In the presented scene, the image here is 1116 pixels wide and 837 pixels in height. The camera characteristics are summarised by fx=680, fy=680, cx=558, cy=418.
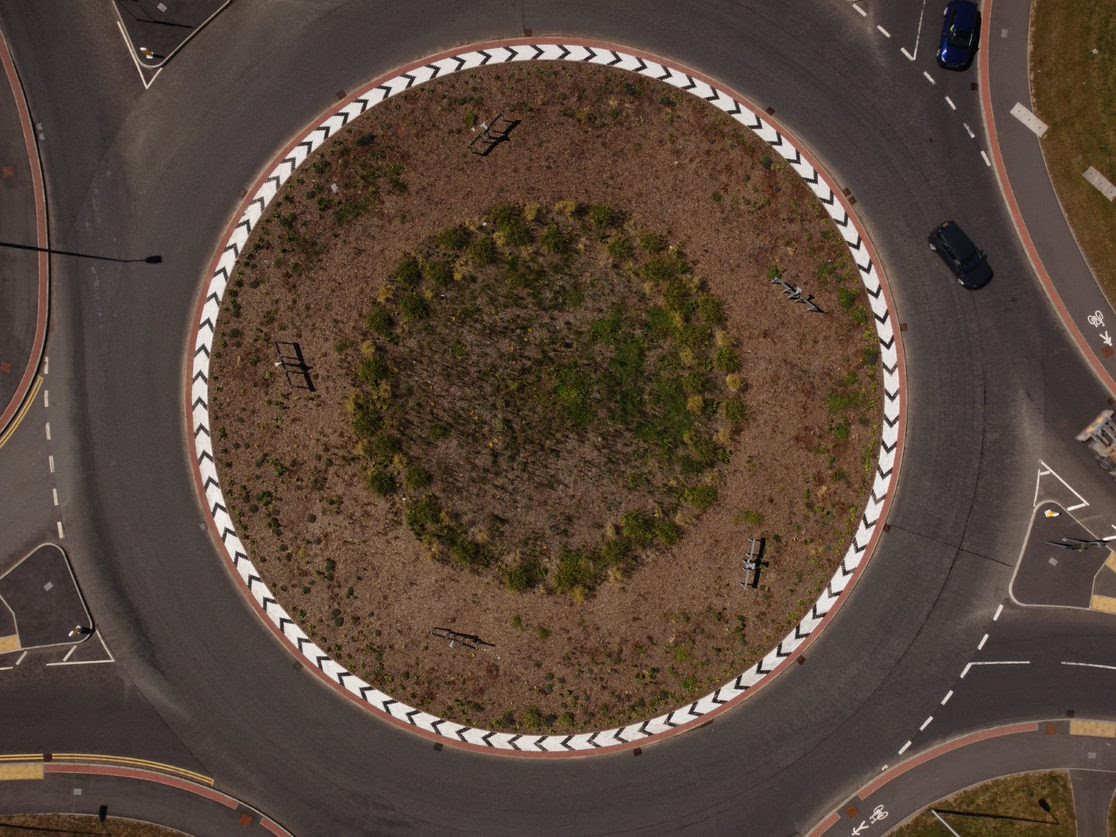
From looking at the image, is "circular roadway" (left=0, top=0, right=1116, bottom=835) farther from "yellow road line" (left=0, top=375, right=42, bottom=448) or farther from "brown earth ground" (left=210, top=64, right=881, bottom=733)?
"brown earth ground" (left=210, top=64, right=881, bottom=733)

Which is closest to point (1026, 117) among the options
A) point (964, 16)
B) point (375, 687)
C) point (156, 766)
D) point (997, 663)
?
point (964, 16)

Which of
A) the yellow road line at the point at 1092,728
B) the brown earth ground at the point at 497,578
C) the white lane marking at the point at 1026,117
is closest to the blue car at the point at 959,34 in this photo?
the white lane marking at the point at 1026,117

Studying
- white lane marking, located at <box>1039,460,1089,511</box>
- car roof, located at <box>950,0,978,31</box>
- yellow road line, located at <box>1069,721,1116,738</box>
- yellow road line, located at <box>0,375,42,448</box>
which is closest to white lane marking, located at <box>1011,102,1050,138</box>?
car roof, located at <box>950,0,978,31</box>

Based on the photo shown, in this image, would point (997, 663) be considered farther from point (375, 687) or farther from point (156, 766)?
point (156, 766)

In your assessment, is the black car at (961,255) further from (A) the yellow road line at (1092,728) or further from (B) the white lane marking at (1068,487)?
(A) the yellow road line at (1092,728)

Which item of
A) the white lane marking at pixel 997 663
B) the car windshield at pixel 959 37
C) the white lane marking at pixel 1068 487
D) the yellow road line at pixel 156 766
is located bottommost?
the yellow road line at pixel 156 766

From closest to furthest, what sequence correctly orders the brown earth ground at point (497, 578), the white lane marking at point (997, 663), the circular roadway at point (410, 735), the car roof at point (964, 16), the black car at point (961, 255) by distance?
the black car at point (961, 255) → the brown earth ground at point (497, 578) → the car roof at point (964, 16) → the circular roadway at point (410, 735) → the white lane marking at point (997, 663)
